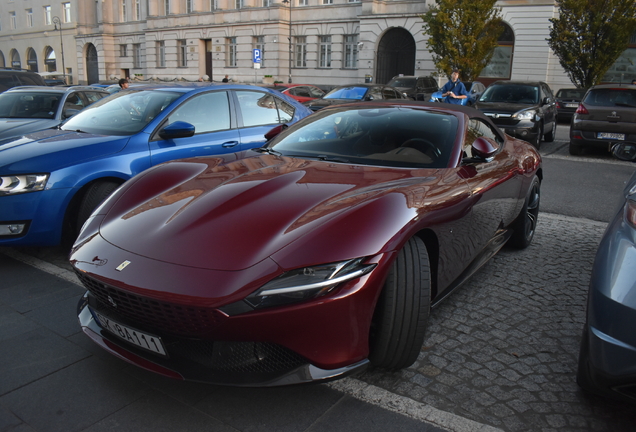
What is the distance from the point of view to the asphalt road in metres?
2.37

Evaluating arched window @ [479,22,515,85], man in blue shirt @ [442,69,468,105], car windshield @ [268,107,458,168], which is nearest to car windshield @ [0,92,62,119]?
car windshield @ [268,107,458,168]

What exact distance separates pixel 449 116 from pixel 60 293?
123 inches

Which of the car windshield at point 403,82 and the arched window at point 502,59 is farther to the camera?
the arched window at point 502,59

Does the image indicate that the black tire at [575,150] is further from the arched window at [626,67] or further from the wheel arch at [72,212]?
the arched window at [626,67]

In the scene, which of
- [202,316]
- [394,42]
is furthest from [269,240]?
[394,42]

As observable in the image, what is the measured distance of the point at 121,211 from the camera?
2.93 meters

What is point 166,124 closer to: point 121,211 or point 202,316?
point 121,211

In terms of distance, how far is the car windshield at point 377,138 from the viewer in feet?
11.2

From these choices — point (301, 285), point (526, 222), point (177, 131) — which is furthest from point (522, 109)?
point (301, 285)

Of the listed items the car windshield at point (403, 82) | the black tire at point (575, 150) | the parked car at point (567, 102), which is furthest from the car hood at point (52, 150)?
the parked car at point (567, 102)

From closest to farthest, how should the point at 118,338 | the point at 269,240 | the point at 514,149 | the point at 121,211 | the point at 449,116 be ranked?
the point at 269,240 < the point at 118,338 < the point at 121,211 < the point at 449,116 < the point at 514,149

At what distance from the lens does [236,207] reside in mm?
2658

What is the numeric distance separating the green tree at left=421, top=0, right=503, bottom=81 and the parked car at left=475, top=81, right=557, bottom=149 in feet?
40.8

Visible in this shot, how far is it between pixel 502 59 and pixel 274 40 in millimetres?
15572
